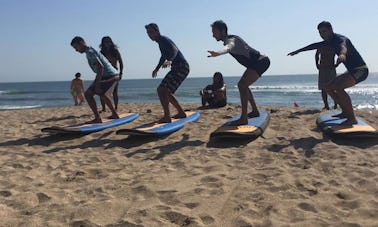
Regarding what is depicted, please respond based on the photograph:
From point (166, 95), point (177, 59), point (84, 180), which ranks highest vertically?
point (177, 59)

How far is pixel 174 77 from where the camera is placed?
7.17m

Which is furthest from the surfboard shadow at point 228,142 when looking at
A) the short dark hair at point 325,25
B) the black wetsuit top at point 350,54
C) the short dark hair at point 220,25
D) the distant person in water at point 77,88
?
the distant person in water at point 77,88

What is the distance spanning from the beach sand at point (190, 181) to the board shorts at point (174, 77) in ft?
Answer: 2.74

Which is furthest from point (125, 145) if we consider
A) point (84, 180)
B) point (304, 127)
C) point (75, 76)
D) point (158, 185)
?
point (75, 76)

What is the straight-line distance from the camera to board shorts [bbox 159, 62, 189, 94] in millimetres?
7121

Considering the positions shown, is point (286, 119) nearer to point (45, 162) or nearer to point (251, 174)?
point (251, 174)

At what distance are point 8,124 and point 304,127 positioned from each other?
626 cm

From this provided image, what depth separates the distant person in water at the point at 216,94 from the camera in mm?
11281

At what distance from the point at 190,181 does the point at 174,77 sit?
10.4 ft

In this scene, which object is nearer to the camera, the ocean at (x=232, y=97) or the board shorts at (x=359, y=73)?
Result: the board shorts at (x=359, y=73)

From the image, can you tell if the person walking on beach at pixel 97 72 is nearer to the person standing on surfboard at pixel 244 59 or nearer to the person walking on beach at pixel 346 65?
the person standing on surfboard at pixel 244 59

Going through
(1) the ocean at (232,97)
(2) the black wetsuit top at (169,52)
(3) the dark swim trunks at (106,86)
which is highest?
(2) the black wetsuit top at (169,52)

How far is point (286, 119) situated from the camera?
26.9 ft

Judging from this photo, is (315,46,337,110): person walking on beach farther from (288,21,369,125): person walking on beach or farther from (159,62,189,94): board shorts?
(159,62,189,94): board shorts
